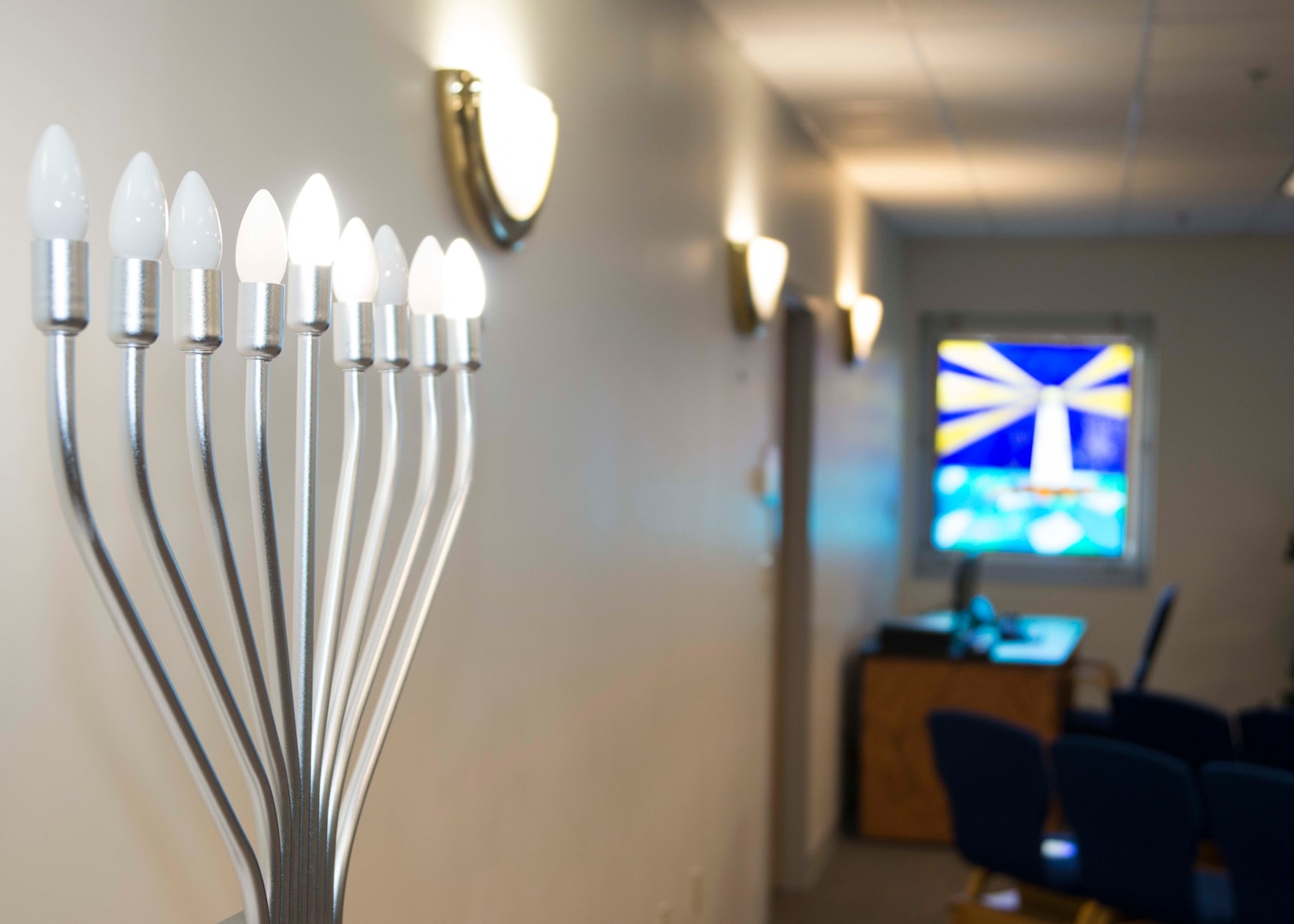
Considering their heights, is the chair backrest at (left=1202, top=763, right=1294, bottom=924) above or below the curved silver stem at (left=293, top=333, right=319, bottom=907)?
below

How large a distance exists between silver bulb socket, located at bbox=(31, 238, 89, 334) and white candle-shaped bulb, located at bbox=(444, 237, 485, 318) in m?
0.45

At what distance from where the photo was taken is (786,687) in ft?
15.2

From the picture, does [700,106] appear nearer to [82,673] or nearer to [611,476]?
[611,476]

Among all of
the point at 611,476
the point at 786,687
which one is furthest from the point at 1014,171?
the point at 611,476

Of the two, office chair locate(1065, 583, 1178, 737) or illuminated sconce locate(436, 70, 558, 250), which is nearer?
illuminated sconce locate(436, 70, 558, 250)

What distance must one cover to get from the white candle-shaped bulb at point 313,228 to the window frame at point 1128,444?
5889 millimetres

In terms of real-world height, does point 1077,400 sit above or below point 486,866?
above

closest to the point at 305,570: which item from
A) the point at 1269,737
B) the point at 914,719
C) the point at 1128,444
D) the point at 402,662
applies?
the point at 402,662

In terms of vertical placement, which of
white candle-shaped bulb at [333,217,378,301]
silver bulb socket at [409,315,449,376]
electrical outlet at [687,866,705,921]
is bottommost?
electrical outlet at [687,866,705,921]

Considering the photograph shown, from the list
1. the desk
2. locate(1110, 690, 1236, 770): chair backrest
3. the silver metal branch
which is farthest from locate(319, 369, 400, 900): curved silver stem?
the desk

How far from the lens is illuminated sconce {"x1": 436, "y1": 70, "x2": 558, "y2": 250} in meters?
1.87

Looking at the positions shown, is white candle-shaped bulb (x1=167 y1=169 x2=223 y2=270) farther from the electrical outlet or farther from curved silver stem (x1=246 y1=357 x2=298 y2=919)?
the electrical outlet

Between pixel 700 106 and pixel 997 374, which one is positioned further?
pixel 997 374

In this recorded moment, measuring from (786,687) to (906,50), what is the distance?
90.7 inches
